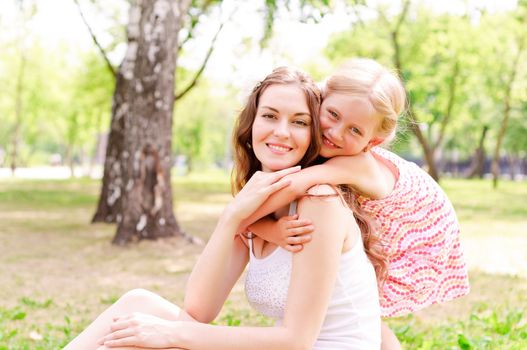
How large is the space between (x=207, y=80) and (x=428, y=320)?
25.5m

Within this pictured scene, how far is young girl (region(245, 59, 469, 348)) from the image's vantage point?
2.52 meters

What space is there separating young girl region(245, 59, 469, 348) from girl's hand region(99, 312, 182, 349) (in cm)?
49

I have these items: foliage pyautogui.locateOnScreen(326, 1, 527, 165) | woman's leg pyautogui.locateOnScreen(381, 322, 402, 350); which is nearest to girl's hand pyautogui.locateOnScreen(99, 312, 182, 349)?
woman's leg pyautogui.locateOnScreen(381, 322, 402, 350)

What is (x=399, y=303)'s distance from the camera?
3.04 m

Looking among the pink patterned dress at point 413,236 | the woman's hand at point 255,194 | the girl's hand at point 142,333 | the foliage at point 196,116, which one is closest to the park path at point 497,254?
the pink patterned dress at point 413,236

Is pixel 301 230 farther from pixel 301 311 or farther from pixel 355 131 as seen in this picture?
pixel 355 131

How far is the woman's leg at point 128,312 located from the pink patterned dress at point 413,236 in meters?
0.89

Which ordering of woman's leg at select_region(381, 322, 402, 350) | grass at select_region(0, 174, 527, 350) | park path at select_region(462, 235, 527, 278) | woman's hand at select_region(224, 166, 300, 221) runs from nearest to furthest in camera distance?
woman's hand at select_region(224, 166, 300, 221) < woman's leg at select_region(381, 322, 402, 350) < grass at select_region(0, 174, 527, 350) < park path at select_region(462, 235, 527, 278)

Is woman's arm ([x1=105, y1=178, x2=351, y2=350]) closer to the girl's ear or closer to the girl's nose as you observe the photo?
the girl's nose

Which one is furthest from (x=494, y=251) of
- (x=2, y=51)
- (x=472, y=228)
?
(x=2, y=51)

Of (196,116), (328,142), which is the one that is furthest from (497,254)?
(196,116)

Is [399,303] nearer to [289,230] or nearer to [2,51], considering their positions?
[289,230]

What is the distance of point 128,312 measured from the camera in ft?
8.47

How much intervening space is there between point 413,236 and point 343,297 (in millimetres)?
680
